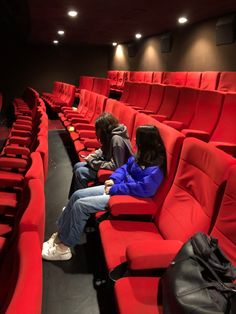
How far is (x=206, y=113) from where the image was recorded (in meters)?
3.62

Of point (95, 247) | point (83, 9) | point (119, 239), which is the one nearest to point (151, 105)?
point (83, 9)

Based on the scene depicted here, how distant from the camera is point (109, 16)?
21.7 ft

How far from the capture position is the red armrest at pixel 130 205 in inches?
73.9

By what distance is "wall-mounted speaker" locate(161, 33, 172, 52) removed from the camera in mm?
8227

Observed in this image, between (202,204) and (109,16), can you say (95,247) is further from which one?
(109,16)

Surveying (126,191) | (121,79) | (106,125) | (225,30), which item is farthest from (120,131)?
(121,79)

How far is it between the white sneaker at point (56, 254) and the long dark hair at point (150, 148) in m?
0.74

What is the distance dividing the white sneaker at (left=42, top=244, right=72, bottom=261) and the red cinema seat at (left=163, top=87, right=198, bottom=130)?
206cm

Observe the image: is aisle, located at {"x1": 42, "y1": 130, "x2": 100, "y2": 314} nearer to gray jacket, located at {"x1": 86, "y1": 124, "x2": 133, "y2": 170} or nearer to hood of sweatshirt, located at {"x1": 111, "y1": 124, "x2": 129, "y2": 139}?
gray jacket, located at {"x1": 86, "y1": 124, "x2": 133, "y2": 170}

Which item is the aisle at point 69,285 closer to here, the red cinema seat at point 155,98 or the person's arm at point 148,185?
the person's arm at point 148,185

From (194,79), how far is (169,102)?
1961mm

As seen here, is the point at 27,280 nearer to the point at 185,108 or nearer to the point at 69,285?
the point at 69,285

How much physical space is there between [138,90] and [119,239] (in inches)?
169

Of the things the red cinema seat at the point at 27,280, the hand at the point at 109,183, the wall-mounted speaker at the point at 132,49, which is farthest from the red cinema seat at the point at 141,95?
the wall-mounted speaker at the point at 132,49
